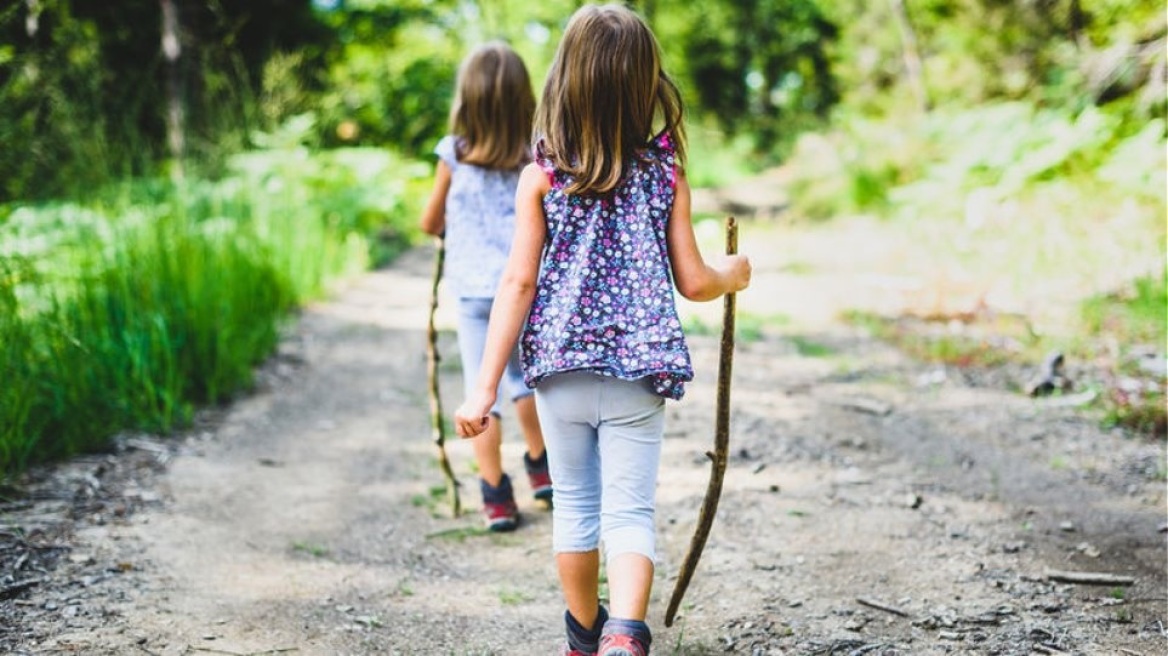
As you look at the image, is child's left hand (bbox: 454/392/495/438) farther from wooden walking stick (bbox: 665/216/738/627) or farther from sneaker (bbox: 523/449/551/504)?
sneaker (bbox: 523/449/551/504)

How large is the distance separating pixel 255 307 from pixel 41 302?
190 centimetres

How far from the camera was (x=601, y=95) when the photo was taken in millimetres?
2182

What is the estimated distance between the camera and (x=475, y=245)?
341cm

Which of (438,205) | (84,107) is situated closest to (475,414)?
(438,205)

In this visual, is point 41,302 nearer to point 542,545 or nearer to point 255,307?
point 255,307

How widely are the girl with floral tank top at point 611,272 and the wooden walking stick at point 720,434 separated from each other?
143 mm

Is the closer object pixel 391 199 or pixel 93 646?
pixel 93 646

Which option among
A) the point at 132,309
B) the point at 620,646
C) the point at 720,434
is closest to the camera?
the point at 620,646

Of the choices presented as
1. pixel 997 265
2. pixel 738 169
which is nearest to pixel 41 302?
pixel 997 265

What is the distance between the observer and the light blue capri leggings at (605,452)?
2.25m

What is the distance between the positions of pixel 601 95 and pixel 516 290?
0.50m

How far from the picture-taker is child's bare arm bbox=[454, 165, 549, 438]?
222 cm

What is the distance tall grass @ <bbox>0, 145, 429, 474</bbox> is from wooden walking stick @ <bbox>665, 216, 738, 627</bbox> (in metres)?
2.62

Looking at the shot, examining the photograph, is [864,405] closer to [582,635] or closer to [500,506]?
[500,506]
